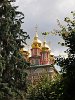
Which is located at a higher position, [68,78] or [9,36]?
[9,36]

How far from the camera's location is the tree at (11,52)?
26.9m

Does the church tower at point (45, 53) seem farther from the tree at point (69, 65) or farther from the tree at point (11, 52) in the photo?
the tree at point (69, 65)

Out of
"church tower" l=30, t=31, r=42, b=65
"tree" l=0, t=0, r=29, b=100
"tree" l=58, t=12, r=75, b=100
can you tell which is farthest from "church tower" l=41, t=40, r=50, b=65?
"tree" l=58, t=12, r=75, b=100

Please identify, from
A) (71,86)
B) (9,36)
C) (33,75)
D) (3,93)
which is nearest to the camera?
(71,86)

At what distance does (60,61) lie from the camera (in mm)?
14594

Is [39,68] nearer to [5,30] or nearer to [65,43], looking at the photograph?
[5,30]

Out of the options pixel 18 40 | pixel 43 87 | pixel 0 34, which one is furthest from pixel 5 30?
pixel 43 87

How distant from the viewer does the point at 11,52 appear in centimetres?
2805

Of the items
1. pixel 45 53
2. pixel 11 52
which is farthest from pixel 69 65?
pixel 45 53

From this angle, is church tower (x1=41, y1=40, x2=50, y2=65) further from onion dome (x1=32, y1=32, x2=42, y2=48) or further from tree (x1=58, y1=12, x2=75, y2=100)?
tree (x1=58, y1=12, x2=75, y2=100)

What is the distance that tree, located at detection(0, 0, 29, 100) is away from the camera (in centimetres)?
2691

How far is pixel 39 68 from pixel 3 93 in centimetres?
4237

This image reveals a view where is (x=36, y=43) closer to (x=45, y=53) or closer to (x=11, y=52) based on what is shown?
(x=45, y=53)

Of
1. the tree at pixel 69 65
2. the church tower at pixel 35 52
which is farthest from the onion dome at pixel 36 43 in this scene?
the tree at pixel 69 65
